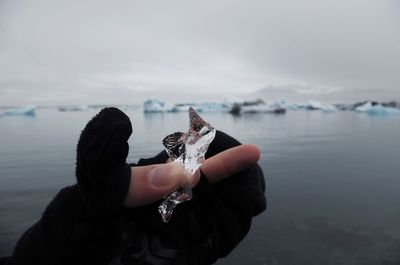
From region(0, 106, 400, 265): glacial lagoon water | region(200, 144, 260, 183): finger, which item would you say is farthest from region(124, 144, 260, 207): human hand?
region(0, 106, 400, 265): glacial lagoon water

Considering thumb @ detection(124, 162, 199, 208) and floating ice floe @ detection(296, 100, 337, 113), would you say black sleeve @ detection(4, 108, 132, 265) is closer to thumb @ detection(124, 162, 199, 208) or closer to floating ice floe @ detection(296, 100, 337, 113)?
thumb @ detection(124, 162, 199, 208)

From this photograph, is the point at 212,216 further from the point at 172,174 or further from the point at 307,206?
the point at 307,206

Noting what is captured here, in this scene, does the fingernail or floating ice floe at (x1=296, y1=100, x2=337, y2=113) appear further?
floating ice floe at (x1=296, y1=100, x2=337, y2=113)

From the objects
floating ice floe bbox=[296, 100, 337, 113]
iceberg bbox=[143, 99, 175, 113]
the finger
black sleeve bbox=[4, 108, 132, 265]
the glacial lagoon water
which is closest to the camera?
black sleeve bbox=[4, 108, 132, 265]

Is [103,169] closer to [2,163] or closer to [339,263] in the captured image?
[339,263]

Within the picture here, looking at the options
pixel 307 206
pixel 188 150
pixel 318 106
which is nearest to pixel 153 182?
pixel 188 150

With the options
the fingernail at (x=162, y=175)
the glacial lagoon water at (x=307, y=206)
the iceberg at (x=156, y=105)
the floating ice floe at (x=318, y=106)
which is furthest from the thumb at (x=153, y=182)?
the floating ice floe at (x=318, y=106)
